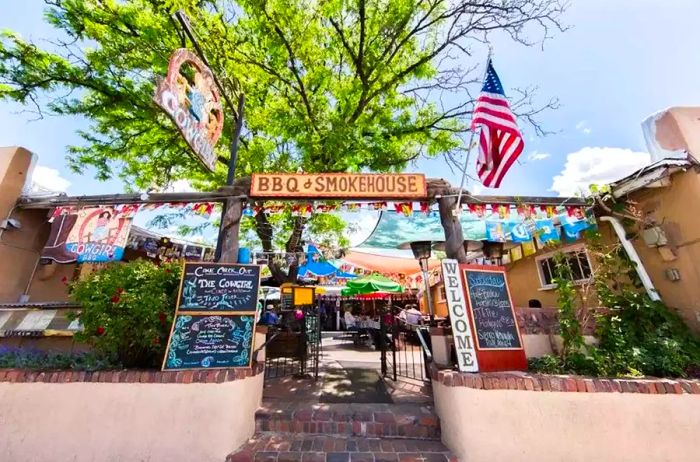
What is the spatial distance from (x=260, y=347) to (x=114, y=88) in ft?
24.6

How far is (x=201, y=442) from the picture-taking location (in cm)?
323

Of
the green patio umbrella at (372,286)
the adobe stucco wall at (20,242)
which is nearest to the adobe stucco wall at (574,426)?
the green patio umbrella at (372,286)

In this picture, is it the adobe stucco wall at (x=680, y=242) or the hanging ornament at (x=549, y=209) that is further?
the hanging ornament at (x=549, y=209)

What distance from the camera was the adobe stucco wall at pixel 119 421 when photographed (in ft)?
10.6

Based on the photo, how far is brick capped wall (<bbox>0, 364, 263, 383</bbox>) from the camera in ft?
Result: 11.0

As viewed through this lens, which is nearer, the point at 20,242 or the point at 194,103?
the point at 194,103

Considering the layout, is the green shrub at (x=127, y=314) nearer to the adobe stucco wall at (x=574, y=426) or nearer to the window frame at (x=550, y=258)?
the adobe stucco wall at (x=574, y=426)

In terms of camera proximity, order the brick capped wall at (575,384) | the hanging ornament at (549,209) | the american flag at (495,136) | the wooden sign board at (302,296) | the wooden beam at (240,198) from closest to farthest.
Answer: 1. the brick capped wall at (575,384)
2. the american flag at (495,136)
3. the wooden beam at (240,198)
4. the hanging ornament at (549,209)
5. the wooden sign board at (302,296)

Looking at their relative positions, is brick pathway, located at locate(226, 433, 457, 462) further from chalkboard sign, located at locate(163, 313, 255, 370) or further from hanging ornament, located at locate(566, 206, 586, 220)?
hanging ornament, located at locate(566, 206, 586, 220)

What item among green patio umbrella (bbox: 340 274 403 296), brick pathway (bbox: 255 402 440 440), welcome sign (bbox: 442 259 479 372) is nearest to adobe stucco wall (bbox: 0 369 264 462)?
brick pathway (bbox: 255 402 440 440)

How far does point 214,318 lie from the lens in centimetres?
387

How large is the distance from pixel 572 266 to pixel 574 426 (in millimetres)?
4692

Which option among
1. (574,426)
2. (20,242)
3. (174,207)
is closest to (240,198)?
(174,207)

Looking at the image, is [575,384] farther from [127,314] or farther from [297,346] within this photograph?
[127,314]
